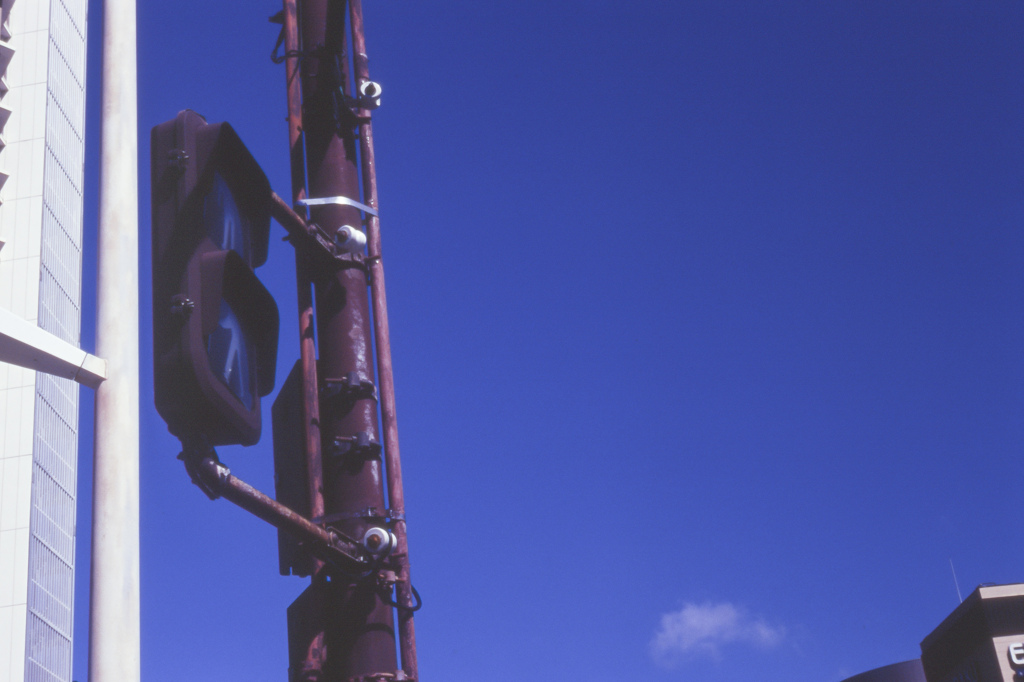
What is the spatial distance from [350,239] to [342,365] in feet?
1.85

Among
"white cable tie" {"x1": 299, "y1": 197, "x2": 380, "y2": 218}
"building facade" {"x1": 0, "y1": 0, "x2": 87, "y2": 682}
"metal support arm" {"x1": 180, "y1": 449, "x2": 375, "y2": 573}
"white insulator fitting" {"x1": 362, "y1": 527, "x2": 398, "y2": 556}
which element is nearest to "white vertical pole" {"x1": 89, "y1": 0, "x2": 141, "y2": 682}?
"metal support arm" {"x1": 180, "y1": 449, "x2": 375, "y2": 573}

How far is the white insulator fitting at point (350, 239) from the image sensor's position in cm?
507

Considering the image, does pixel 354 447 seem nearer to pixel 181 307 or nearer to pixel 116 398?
pixel 116 398

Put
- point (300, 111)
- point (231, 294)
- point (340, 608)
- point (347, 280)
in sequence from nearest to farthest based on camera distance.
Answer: point (231, 294) < point (340, 608) < point (347, 280) < point (300, 111)

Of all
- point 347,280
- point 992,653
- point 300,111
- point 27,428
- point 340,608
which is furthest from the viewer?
point 27,428

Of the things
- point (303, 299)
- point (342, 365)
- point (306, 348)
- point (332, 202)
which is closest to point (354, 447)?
point (342, 365)

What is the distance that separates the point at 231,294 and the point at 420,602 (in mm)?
2156

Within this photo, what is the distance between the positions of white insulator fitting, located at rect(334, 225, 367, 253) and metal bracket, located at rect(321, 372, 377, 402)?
1.90 feet

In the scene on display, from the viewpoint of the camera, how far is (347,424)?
4.89 meters

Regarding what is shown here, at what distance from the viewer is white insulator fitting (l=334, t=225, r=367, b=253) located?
507 centimetres

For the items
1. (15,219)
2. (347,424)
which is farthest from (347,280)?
(15,219)

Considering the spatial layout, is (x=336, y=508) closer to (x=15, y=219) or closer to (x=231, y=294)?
(x=231, y=294)

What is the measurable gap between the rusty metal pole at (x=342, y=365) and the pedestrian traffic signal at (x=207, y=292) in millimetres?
1340

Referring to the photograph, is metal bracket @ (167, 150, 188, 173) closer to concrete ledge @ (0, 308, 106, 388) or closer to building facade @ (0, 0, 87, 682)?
concrete ledge @ (0, 308, 106, 388)
